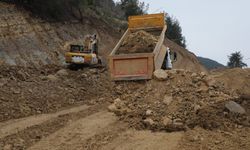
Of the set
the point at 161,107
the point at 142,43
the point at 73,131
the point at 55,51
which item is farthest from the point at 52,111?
the point at 55,51

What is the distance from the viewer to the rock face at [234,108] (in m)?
8.87

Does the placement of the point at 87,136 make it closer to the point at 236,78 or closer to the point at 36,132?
the point at 36,132

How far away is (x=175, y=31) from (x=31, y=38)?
28534 millimetres

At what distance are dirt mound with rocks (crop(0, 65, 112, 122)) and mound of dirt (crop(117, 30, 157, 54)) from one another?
4.59 feet

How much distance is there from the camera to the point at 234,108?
891 centimetres

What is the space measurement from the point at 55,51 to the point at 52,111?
31.6 feet

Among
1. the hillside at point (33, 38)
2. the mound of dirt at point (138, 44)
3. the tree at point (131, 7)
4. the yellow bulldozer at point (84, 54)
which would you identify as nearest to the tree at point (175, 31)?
the tree at point (131, 7)

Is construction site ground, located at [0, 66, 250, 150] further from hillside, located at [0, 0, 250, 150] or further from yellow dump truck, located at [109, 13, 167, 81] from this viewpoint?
yellow dump truck, located at [109, 13, 167, 81]

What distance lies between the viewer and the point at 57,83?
53.7 ft

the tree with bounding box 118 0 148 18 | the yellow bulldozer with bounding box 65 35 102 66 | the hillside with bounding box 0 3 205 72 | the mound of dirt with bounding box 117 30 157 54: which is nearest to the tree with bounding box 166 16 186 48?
the tree with bounding box 118 0 148 18

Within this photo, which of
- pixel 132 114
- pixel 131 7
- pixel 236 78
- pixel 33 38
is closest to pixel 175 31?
pixel 131 7

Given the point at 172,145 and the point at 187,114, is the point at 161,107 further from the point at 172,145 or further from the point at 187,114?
the point at 172,145

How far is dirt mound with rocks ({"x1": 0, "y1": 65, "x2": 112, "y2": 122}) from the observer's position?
13.3m

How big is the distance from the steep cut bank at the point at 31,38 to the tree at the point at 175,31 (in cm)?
2176
